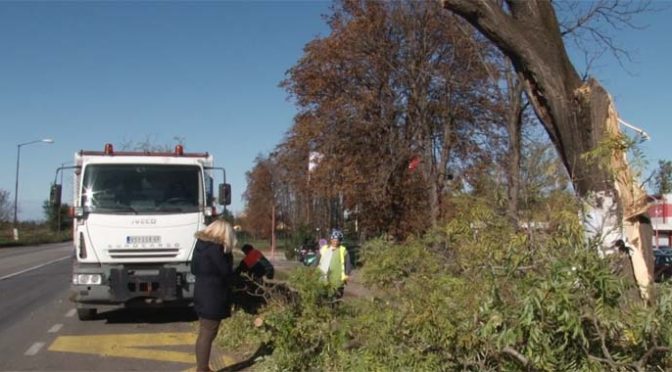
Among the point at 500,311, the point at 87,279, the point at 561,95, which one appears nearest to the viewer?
the point at 500,311

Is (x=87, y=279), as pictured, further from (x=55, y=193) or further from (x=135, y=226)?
(x=55, y=193)

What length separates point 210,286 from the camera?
292 inches

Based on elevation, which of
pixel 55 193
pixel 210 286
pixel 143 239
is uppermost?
pixel 55 193

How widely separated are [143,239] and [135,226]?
0.25 m

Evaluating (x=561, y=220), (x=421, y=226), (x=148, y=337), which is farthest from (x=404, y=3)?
(x=561, y=220)

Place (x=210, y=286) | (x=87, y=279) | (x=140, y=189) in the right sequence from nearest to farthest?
(x=210, y=286) → (x=87, y=279) → (x=140, y=189)

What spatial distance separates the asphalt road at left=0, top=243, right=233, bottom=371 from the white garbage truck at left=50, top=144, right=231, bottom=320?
499 millimetres

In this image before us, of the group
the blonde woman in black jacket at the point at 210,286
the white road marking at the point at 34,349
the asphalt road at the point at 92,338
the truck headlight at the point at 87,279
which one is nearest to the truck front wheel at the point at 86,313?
the asphalt road at the point at 92,338

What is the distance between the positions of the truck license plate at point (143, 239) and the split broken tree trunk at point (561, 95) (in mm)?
6676

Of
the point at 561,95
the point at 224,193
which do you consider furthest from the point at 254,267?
the point at 561,95

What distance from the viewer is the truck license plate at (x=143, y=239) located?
37.0ft

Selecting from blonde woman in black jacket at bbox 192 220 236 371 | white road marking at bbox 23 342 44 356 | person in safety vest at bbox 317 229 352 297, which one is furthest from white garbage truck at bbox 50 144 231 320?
blonde woman in black jacket at bbox 192 220 236 371

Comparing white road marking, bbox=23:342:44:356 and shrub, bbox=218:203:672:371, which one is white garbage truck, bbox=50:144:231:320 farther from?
shrub, bbox=218:203:672:371

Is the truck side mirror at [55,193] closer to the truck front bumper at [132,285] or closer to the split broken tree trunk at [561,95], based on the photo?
the truck front bumper at [132,285]
